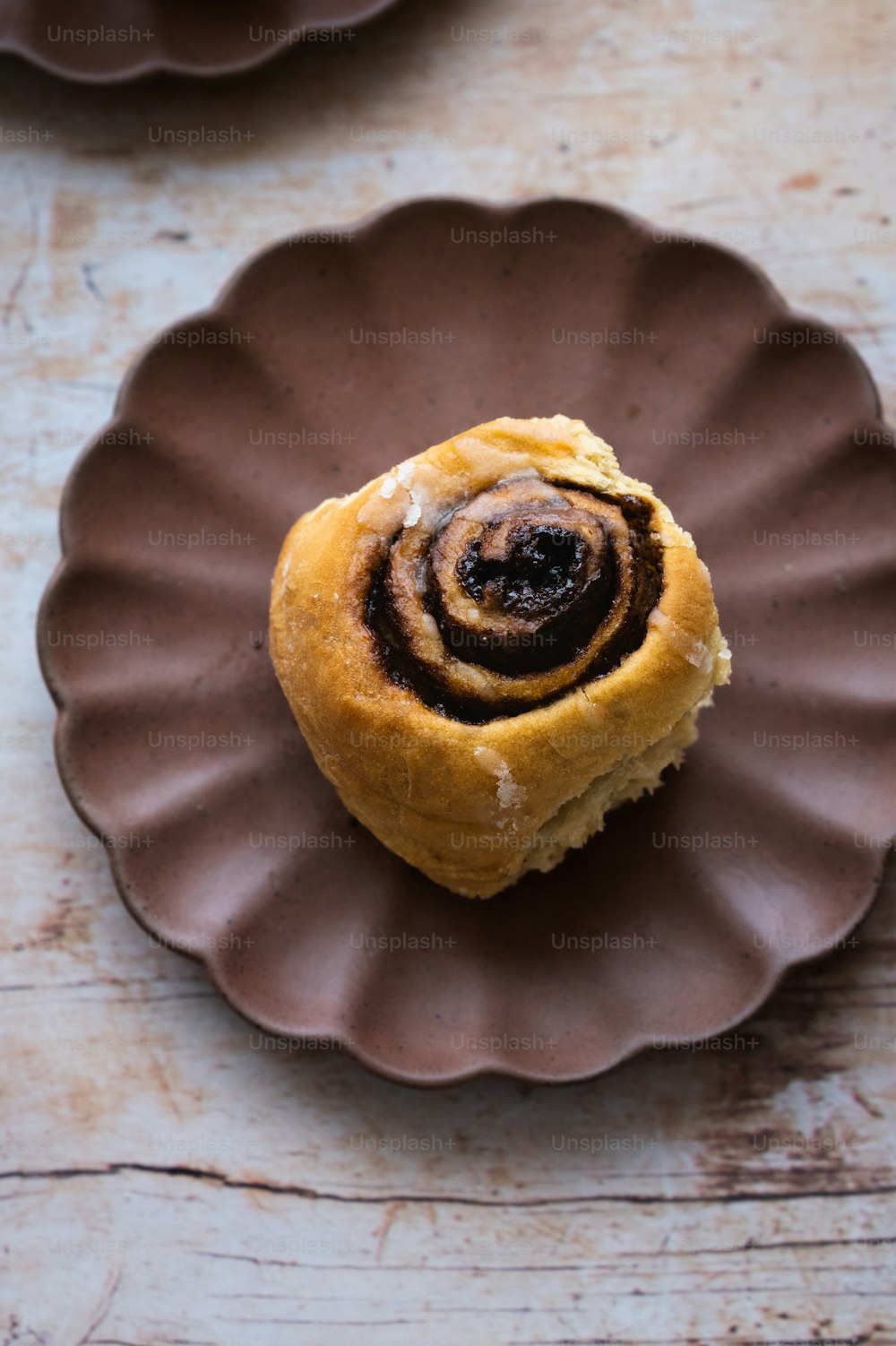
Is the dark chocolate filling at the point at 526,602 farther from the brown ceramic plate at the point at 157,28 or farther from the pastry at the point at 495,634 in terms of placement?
the brown ceramic plate at the point at 157,28

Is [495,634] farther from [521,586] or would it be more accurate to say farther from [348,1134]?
[348,1134]

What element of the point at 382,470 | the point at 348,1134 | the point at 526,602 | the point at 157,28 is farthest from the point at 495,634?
the point at 157,28

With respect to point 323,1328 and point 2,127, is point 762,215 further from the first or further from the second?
point 323,1328

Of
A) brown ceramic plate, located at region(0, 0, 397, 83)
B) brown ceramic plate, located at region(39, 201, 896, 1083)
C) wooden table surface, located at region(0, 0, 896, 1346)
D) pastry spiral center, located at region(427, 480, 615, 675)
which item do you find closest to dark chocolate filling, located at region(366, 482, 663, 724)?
pastry spiral center, located at region(427, 480, 615, 675)

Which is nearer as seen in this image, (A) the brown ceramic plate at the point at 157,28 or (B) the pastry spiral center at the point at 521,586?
(B) the pastry spiral center at the point at 521,586

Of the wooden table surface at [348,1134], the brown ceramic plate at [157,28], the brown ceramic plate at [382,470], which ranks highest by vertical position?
the brown ceramic plate at [157,28]

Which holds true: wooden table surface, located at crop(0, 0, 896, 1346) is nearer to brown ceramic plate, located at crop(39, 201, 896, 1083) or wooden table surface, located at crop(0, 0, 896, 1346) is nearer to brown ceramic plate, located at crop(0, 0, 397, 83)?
brown ceramic plate, located at crop(0, 0, 397, 83)

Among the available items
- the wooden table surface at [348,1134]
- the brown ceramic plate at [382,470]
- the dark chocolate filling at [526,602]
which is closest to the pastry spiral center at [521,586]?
the dark chocolate filling at [526,602]
